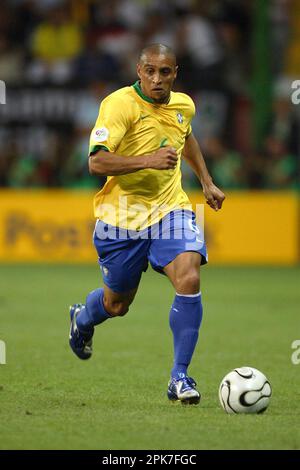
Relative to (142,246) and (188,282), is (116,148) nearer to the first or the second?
(142,246)

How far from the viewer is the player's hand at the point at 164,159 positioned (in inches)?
255

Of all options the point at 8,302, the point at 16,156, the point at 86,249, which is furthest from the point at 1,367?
the point at 16,156

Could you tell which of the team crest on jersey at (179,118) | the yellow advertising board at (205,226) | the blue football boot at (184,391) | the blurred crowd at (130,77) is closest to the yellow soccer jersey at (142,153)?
the team crest on jersey at (179,118)

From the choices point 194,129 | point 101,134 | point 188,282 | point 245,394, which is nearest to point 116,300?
point 188,282

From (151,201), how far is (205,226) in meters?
10.4

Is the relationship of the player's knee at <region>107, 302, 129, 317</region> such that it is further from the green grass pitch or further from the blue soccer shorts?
the green grass pitch

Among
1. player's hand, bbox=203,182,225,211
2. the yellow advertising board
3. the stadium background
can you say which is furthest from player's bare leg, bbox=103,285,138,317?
the yellow advertising board

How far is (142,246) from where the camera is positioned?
713 centimetres

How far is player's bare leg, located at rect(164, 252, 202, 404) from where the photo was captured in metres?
6.71

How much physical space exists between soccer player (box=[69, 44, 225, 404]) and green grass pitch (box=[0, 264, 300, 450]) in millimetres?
548

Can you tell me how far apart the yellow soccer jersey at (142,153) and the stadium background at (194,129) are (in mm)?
4747

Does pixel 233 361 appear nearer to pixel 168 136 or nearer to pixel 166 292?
pixel 168 136

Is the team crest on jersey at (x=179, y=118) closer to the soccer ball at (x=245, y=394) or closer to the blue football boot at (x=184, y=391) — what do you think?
the blue football boot at (x=184, y=391)

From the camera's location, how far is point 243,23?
67.8ft
